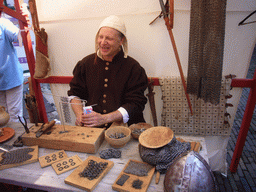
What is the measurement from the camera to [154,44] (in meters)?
Answer: 2.22

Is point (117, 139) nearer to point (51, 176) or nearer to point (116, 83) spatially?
point (51, 176)

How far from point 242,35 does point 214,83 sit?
0.70 m

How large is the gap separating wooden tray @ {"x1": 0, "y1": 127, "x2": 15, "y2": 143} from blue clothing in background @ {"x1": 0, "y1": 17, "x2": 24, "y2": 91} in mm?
1433

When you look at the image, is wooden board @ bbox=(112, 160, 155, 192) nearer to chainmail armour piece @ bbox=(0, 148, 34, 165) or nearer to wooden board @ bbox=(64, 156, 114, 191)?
wooden board @ bbox=(64, 156, 114, 191)

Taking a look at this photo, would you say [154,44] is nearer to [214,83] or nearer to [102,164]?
[214,83]

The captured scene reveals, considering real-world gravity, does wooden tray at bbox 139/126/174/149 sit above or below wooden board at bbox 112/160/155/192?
above

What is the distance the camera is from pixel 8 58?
9.34 ft

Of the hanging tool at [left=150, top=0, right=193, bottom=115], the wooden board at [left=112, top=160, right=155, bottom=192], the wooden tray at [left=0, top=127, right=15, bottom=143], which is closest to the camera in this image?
the wooden board at [left=112, top=160, right=155, bottom=192]

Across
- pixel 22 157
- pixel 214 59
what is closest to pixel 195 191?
pixel 22 157

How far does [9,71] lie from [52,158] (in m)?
2.23

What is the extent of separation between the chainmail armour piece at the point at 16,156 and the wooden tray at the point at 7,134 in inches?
9.5

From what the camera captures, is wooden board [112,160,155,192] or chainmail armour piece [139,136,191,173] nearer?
wooden board [112,160,155,192]

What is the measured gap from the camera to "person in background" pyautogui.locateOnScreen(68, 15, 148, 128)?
190cm

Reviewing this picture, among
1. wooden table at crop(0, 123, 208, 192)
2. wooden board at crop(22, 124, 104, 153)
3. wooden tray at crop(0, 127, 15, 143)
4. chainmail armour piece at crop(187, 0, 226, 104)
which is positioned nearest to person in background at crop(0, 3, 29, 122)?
wooden tray at crop(0, 127, 15, 143)
